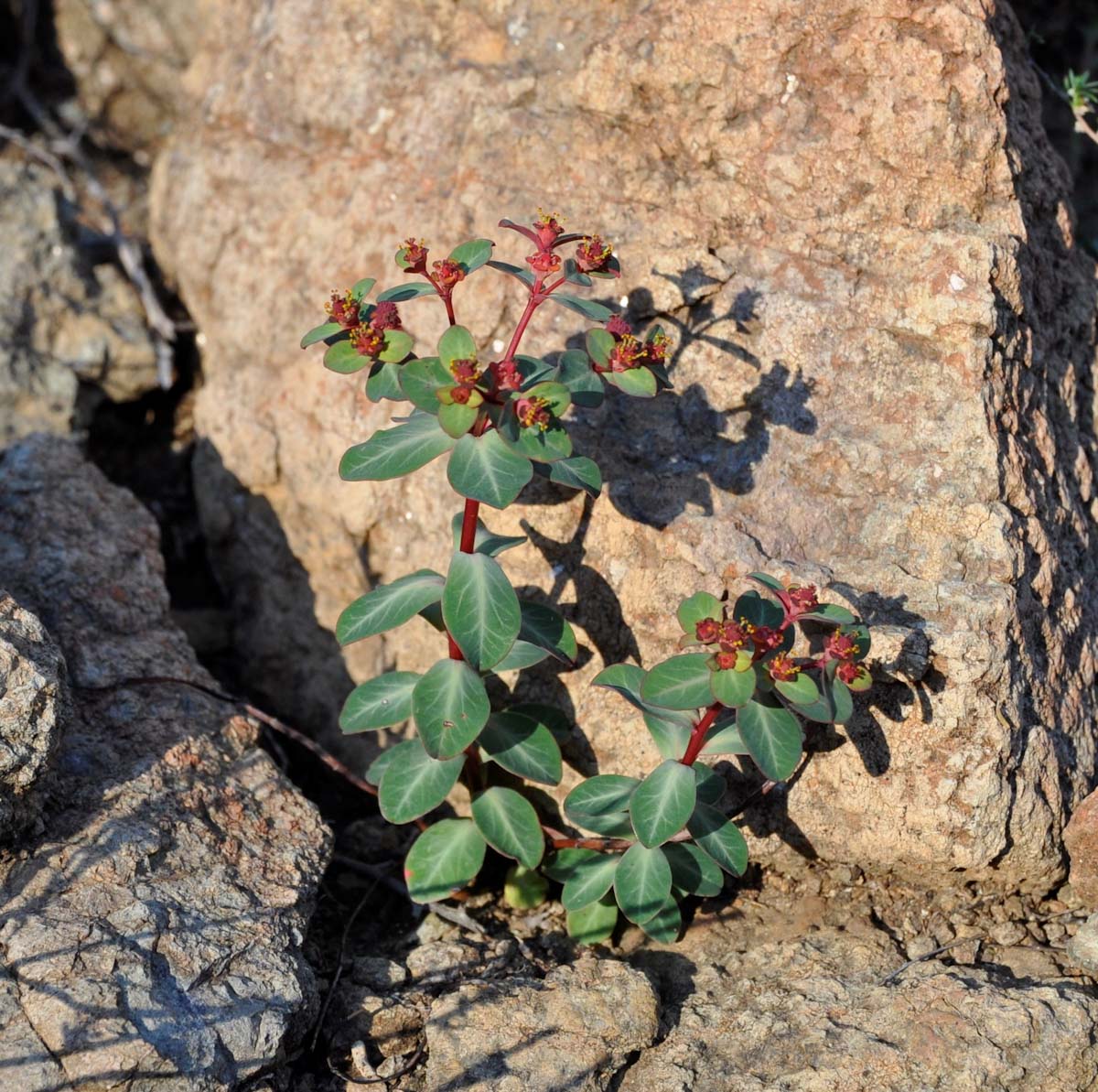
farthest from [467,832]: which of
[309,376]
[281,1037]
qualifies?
[309,376]

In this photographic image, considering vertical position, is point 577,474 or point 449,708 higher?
point 577,474

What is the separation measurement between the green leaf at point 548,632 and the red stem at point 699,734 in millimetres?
415

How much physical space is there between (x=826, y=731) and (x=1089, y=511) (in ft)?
4.21

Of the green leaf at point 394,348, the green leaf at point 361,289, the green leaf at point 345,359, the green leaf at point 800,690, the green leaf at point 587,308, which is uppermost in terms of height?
the green leaf at point 587,308

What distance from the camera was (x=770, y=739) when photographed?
299 cm

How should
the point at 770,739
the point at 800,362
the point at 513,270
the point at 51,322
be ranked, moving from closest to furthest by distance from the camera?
the point at 770,739 < the point at 513,270 < the point at 800,362 < the point at 51,322

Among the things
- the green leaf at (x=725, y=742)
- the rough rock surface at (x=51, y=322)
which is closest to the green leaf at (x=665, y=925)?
the green leaf at (x=725, y=742)

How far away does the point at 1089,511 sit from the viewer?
12.7ft

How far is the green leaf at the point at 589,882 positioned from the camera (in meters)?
3.37

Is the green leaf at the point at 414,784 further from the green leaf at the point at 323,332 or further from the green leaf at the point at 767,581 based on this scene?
the green leaf at the point at 323,332

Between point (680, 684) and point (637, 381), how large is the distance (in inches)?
31.5

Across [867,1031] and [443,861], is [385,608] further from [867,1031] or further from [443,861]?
[867,1031]

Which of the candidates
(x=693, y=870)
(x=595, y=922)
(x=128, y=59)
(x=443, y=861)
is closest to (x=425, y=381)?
(x=443, y=861)

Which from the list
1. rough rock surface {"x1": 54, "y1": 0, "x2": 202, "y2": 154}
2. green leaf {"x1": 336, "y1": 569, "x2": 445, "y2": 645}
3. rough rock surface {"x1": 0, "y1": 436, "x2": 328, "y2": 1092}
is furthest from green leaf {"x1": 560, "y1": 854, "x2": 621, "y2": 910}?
rough rock surface {"x1": 54, "y1": 0, "x2": 202, "y2": 154}
